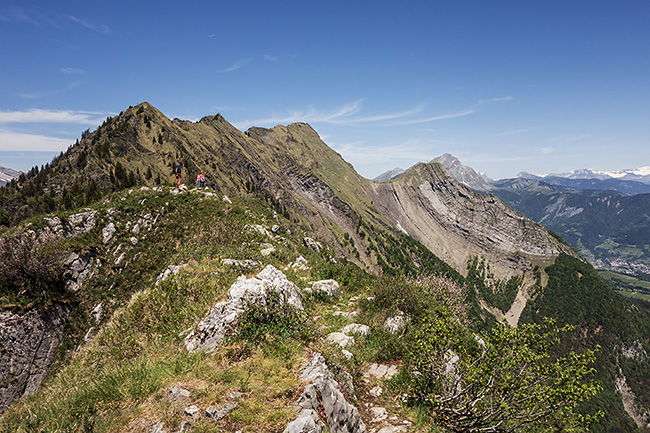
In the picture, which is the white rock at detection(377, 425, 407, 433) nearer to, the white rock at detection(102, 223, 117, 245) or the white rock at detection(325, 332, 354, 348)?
the white rock at detection(325, 332, 354, 348)

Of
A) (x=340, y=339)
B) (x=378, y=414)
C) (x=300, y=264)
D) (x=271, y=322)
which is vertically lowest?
(x=378, y=414)

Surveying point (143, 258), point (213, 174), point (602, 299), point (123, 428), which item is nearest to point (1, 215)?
point (143, 258)

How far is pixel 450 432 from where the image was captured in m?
7.67

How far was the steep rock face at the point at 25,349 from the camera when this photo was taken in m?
17.4

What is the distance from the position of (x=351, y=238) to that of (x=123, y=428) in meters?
161

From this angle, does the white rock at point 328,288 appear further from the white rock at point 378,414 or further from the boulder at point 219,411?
the boulder at point 219,411

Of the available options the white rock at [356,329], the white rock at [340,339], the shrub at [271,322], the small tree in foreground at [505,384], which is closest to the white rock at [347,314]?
the white rock at [356,329]

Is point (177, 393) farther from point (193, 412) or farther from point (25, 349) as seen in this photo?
point (25, 349)

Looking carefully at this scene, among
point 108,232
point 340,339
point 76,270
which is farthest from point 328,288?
point 108,232

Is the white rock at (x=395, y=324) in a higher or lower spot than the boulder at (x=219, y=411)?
lower

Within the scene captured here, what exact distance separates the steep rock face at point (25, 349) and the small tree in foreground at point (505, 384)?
24283mm

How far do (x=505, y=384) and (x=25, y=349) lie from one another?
27212mm

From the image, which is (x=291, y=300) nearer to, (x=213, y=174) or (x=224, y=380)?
(x=224, y=380)

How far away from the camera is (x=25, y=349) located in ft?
60.7
